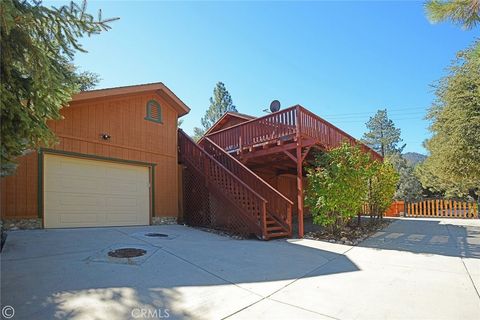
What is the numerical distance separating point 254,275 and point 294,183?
11.7m

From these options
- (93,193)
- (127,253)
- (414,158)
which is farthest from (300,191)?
(414,158)

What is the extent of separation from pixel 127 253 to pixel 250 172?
471cm

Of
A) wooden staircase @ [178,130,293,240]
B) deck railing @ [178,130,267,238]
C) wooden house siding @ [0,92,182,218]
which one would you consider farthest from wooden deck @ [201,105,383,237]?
wooden house siding @ [0,92,182,218]

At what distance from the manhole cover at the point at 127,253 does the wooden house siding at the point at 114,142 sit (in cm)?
317

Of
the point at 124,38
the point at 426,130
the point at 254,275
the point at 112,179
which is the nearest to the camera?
the point at 254,275

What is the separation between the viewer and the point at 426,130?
13.5 meters

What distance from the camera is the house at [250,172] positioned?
26.3 ft

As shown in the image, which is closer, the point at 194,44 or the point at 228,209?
the point at 228,209

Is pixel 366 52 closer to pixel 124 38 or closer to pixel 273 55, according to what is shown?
pixel 273 55

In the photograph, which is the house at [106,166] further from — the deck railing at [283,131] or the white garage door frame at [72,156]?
the deck railing at [283,131]

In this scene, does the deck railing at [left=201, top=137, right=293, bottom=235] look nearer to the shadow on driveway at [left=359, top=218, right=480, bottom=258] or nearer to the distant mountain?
the shadow on driveway at [left=359, top=218, right=480, bottom=258]

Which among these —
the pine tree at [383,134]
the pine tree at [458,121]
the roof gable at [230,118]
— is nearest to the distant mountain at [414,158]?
the pine tree at [383,134]

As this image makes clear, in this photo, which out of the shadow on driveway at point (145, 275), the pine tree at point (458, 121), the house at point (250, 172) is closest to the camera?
the shadow on driveway at point (145, 275)

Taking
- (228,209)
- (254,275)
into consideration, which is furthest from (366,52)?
(254,275)
